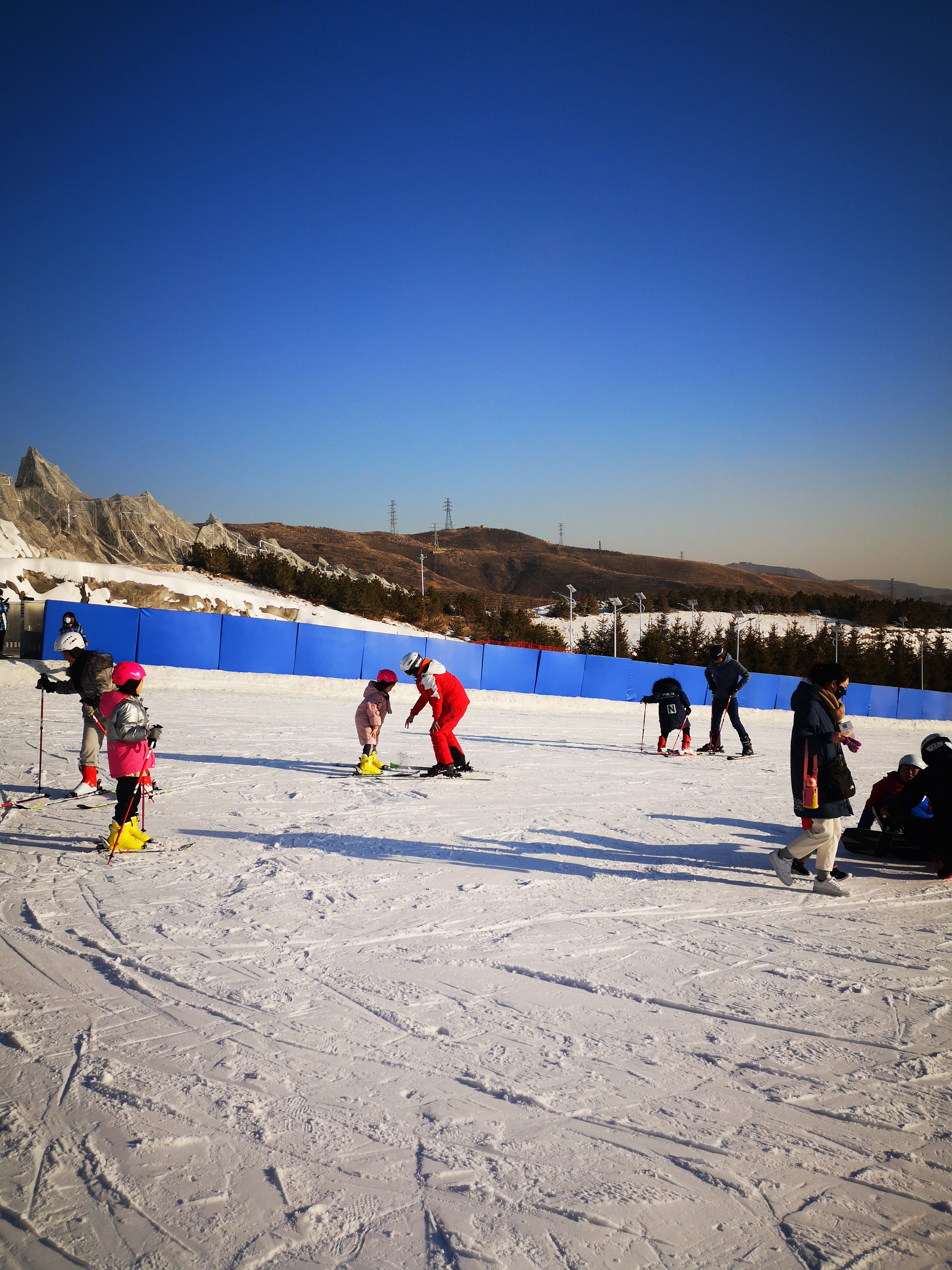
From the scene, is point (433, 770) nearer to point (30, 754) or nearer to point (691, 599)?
point (30, 754)

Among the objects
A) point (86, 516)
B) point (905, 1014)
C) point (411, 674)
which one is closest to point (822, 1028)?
point (905, 1014)

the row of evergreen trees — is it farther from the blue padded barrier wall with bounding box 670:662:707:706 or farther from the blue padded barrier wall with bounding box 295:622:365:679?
the blue padded barrier wall with bounding box 295:622:365:679

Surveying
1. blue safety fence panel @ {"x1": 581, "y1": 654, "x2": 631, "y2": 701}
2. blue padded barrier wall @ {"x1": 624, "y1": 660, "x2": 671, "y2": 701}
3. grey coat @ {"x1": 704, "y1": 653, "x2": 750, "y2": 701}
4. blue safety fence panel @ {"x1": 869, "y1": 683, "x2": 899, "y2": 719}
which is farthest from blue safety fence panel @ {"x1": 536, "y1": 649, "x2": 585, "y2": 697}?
blue safety fence panel @ {"x1": 869, "y1": 683, "x2": 899, "y2": 719}

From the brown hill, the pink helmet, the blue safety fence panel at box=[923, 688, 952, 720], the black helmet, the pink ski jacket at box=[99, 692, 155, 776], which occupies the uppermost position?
the brown hill

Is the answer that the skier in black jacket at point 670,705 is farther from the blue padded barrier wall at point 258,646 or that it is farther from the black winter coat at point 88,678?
the blue padded barrier wall at point 258,646

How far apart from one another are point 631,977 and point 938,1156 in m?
1.69

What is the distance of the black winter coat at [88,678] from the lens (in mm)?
8156

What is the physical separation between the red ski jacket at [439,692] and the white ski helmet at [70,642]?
3916 mm

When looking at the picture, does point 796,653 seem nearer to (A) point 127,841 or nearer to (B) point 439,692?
(B) point 439,692

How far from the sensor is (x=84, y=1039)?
345 centimetres

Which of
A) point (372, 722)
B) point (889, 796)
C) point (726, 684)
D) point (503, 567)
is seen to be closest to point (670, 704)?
point (726, 684)

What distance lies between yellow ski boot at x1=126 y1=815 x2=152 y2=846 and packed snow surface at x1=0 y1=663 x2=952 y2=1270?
1.01 ft

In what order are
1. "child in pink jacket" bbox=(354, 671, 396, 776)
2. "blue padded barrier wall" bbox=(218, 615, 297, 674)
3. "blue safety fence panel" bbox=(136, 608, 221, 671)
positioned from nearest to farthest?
"child in pink jacket" bbox=(354, 671, 396, 776) < "blue safety fence panel" bbox=(136, 608, 221, 671) < "blue padded barrier wall" bbox=(218, 615, 297, 674)

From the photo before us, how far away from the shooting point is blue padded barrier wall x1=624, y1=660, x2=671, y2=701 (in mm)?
32656
